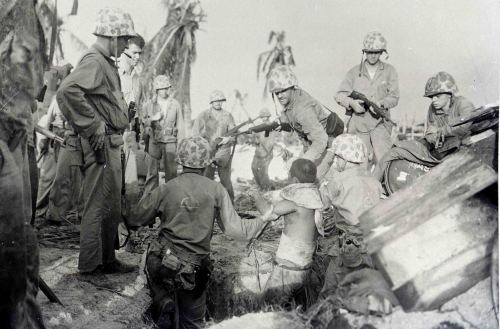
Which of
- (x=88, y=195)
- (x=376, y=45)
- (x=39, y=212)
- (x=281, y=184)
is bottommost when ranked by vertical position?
(x=281, y=184)

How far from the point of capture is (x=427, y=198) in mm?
3006

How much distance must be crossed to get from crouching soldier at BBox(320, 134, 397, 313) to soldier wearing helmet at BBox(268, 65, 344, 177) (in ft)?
3.65

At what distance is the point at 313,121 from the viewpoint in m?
6.27

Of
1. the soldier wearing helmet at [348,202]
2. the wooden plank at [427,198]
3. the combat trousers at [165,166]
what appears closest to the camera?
the wooden plank at [427,198]

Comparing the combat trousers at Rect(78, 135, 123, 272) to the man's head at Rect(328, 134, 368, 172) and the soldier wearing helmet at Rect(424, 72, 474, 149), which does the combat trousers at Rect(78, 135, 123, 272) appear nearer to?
the man's head at Rect(328, 134, 368, 172)

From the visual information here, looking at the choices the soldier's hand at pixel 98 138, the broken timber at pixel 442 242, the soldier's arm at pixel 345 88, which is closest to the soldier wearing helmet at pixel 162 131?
the soldier's arm at pixel 345 88

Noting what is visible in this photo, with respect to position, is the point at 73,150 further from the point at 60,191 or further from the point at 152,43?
the point at 152,43

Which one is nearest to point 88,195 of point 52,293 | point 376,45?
point 52,293

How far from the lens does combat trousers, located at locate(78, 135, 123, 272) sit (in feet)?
16.8

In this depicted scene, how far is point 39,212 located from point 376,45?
5.55 metres

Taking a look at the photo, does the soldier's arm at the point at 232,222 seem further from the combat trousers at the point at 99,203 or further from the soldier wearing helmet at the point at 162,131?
the soldier wearing helmet at the point at 162,131

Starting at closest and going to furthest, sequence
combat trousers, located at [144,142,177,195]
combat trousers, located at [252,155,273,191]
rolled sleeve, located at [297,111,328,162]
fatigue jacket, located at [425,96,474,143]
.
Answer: rolled sleeve, located at [297,111,328,162] < fatigue jacket, located at [425,96,474,143] < combat trousers, located at [144,142,177,195] < combat trousers, located at [252,155,273,191]

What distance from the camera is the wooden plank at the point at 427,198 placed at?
9.45 feet

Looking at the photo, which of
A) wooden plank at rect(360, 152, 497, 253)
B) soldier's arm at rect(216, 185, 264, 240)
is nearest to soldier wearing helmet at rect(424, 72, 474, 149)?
soldier's arm at rect(216, 185, 264, 240)
